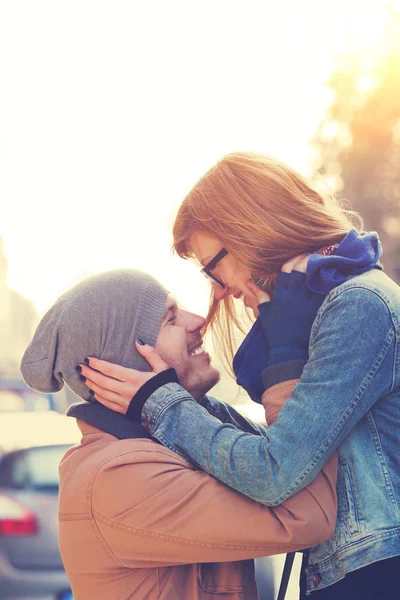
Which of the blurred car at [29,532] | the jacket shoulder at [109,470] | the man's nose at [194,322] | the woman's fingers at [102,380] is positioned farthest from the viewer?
the blurred car at [29,532]

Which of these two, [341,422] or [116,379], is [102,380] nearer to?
[116,379]

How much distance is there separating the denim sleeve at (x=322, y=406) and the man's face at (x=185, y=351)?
1.59 ft

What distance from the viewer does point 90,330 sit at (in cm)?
224

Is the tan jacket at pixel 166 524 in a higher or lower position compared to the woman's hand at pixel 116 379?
lower

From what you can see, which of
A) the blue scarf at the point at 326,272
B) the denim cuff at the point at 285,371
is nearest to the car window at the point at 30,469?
the blue scarf at the point at 326,272

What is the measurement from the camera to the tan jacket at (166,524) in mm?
1862

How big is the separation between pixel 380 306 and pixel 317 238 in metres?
0.41

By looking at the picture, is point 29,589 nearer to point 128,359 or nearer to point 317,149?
point 128,359

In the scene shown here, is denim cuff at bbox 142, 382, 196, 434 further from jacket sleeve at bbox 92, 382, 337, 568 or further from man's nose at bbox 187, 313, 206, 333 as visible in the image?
man's nose at bbox 187, 313, 206, 333

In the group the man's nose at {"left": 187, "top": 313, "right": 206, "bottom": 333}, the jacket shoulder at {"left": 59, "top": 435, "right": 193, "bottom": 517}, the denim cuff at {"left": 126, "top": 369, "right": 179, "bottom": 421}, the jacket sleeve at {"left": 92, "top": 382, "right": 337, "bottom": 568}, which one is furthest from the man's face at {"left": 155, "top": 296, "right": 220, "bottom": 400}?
the jacket sleeve at {"left": 92, "top": 382, "right": 337, "bottom": 568}

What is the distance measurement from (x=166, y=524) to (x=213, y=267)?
897mm

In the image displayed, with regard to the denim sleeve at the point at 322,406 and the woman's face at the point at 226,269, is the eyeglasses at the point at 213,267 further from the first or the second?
the denim sleeve at the point at 322,406

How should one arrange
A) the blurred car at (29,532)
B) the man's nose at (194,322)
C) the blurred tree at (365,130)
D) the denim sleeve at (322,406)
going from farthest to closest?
the blurred tree at (365,130) < the blurred car at (29,532) < the man's nose at (194,322) < the denim sleeve at (322,406)

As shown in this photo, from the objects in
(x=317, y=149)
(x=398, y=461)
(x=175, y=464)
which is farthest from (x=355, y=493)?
(x=317, y=149)
